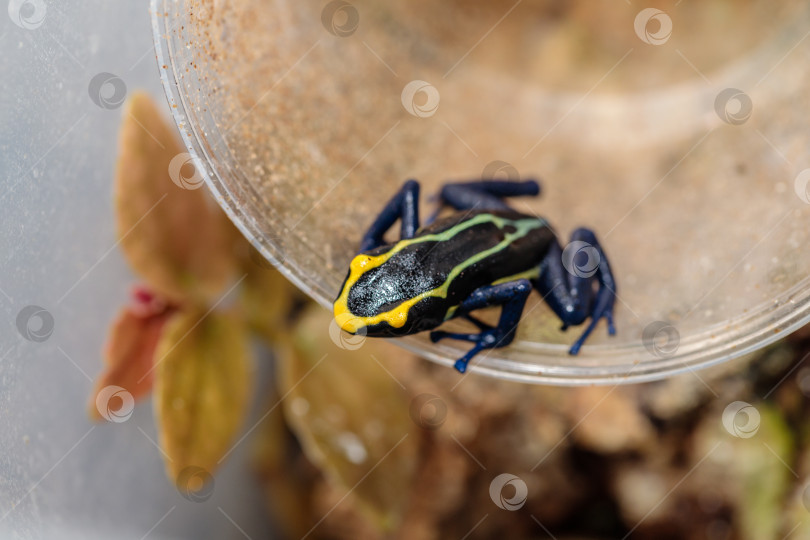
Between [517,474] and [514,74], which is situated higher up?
[514,74]

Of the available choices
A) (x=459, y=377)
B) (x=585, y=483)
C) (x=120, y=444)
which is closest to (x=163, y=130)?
(x=120, y=444)

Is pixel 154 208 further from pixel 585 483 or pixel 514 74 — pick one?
pixel 585 483

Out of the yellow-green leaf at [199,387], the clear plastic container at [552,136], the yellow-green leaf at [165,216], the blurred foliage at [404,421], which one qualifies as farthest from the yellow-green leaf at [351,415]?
the clear plastic container at [552,136]

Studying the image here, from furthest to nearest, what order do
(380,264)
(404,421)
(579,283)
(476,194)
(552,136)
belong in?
(552,136) < (404,421) < (476,194) < (579,283) < (380,264)

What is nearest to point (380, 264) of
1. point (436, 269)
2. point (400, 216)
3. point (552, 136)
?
point (436, 269)

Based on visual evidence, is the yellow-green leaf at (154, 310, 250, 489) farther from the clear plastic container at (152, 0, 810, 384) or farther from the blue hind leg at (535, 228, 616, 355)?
the blue hind leg at (535, 228, 616, 355)

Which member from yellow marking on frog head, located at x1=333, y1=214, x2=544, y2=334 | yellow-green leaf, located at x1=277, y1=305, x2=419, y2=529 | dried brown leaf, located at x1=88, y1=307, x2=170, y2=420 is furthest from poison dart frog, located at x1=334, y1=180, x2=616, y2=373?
dried brown leaf, located at x1=88, y1=307, x2=170, y2=420

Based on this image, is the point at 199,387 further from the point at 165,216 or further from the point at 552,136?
the point at 552,136
